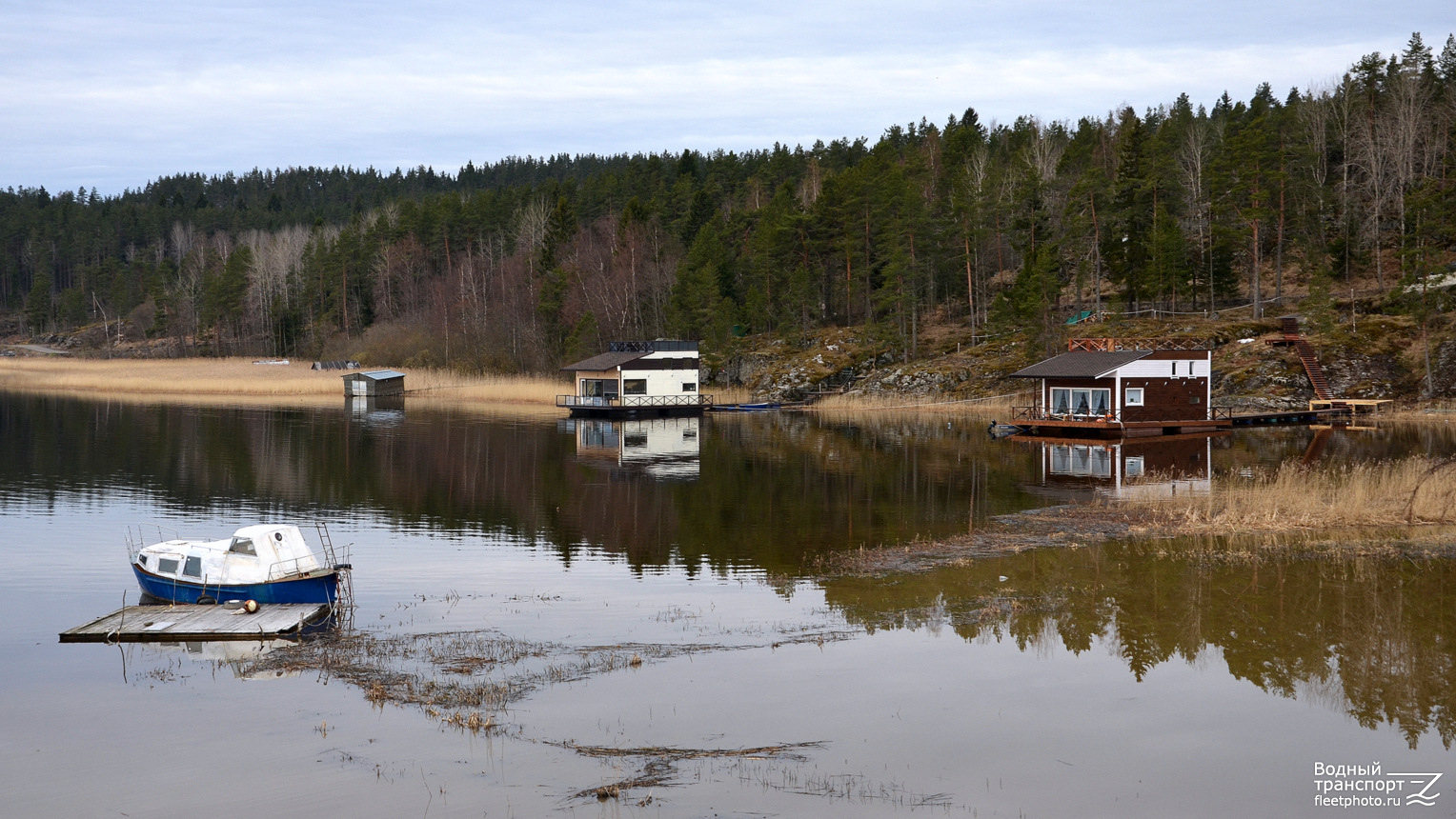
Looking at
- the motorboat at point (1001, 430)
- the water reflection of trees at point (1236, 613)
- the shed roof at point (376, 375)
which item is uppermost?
the shed roof at point (376, 375)

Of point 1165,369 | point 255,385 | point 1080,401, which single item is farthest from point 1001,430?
point 255,385

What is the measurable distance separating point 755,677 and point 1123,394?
47.0m

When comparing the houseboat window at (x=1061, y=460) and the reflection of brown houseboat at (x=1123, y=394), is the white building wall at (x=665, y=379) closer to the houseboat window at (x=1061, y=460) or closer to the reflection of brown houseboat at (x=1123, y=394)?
the reflection of brown houseboat at (x=1123, y=394)

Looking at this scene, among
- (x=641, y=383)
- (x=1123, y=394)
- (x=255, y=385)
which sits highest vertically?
(x=641, y=383)

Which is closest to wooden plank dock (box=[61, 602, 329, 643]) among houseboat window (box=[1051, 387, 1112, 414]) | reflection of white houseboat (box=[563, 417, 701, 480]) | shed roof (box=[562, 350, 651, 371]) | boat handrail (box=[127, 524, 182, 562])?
boat handrail (box=[127, 524, 182, 562])

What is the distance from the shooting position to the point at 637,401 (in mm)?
76562

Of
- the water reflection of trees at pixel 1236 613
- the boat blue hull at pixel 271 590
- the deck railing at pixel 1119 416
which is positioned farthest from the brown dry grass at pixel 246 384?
the water reflection of trees at pixel 1236 613

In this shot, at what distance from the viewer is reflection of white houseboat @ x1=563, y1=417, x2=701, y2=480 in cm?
4506

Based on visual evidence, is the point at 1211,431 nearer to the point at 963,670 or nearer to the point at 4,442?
the point at 963,670

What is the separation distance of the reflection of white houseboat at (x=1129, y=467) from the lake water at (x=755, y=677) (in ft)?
4.39

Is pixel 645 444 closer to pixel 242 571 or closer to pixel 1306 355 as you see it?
pixel 242 571

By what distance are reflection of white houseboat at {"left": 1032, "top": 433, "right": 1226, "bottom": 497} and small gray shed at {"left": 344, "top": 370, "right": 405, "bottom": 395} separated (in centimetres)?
5849

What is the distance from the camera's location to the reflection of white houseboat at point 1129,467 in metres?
36.4

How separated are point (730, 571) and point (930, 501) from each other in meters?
11.6
